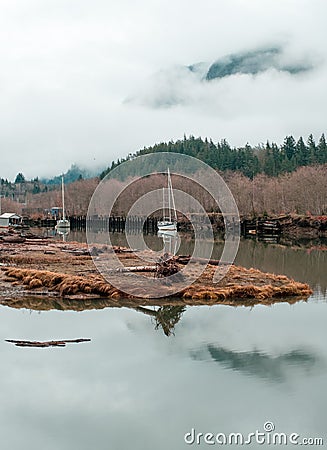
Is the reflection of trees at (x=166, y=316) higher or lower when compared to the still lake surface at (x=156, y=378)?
higher

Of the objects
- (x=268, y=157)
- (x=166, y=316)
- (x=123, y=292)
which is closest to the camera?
(x=166, y=316)

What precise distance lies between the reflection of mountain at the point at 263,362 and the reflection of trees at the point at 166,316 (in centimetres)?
215

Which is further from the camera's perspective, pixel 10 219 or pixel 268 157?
pixel 268 157

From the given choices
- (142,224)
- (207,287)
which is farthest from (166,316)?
(142,224)

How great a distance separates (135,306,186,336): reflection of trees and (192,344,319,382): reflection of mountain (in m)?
2.15

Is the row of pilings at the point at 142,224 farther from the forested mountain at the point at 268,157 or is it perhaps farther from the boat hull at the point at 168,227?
the forested mountain at the point at 268,157

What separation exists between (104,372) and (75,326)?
11.8 ft

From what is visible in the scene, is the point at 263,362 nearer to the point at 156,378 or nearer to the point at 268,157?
the point at 156,378

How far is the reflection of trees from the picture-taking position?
13.3 m

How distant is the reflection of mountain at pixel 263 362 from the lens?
977 cm

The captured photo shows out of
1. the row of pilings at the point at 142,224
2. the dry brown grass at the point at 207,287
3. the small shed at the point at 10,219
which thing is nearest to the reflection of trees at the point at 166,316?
the dry brown grass at the point at 207,287

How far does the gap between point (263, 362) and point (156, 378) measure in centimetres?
224

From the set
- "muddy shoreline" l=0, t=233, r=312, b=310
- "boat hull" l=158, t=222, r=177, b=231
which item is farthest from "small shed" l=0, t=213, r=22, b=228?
"muddy shoreline" l=0, t=233, r=312, b=310

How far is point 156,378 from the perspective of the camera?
378 inches
